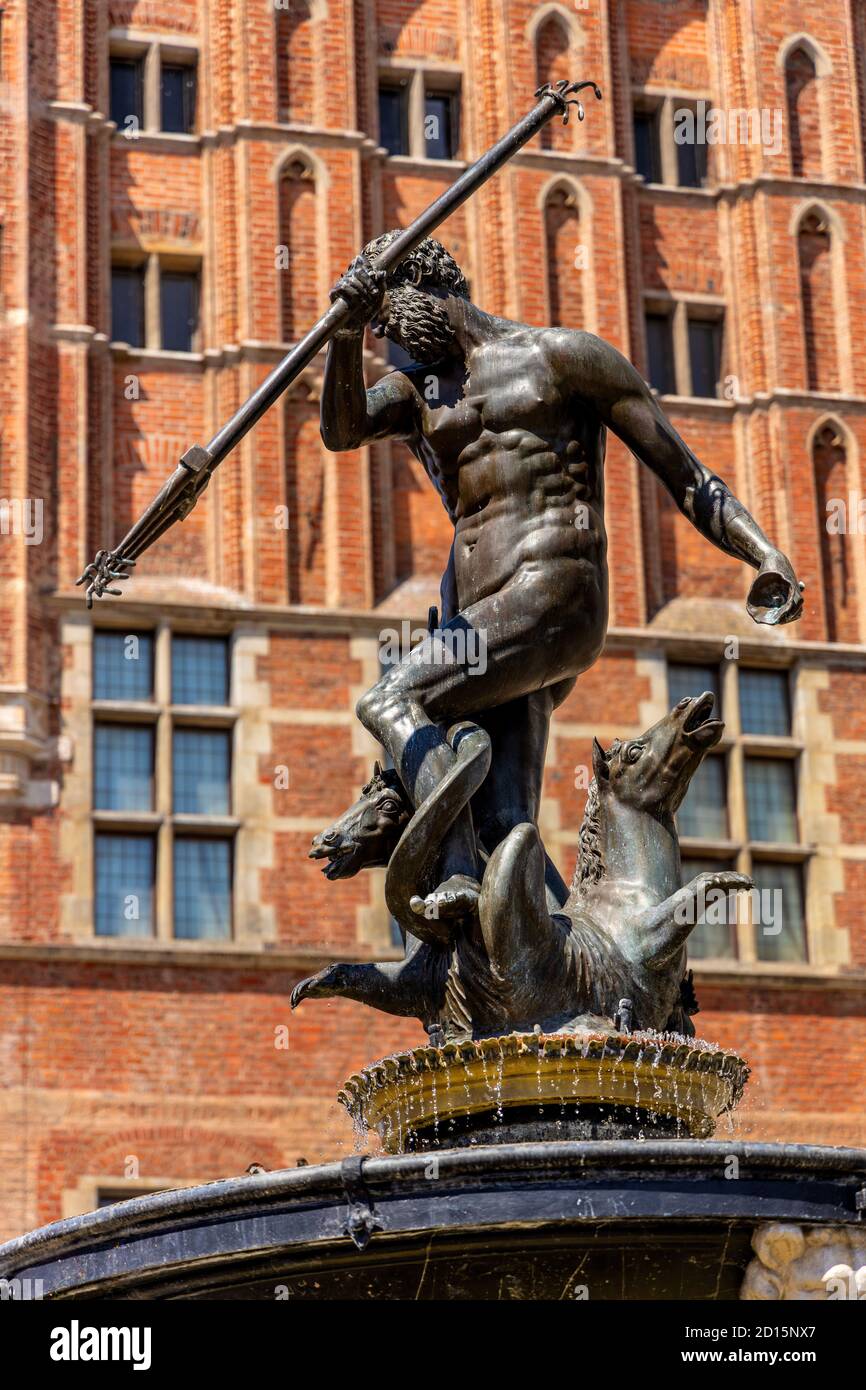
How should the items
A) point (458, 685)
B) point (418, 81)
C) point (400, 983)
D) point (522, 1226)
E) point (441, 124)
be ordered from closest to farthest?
point (522, 1226) → point (400, 983) → point (458, 685) → point (418, 81) → point (441, 124)

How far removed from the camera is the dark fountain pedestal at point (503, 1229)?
6.51 meters

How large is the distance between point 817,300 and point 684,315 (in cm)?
110

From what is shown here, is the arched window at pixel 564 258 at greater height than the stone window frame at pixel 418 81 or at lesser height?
lesser

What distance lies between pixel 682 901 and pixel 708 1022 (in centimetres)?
1301

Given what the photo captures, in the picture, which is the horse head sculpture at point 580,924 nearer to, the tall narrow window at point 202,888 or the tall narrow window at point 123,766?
the tall narrow window at point 202,888

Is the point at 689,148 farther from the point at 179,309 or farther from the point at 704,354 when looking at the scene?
the point at 179,309

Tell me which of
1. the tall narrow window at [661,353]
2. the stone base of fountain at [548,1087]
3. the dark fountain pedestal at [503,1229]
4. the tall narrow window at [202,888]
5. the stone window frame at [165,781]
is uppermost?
the tall narrow window at [661,353]

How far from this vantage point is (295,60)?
885 inches

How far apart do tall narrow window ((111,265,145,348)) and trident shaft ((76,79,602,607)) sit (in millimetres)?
14192

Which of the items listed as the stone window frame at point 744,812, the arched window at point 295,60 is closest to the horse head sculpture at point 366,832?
the stone window frame at point 744,812

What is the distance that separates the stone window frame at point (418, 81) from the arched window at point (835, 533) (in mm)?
3663

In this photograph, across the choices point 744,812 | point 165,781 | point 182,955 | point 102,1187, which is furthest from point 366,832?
point 744,812

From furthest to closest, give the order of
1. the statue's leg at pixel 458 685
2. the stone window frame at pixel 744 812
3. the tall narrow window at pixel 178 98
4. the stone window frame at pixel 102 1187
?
the tall narrow window at pixel 178 98 → the stone window frame at pixel 744 812 → the stone window frame at pixel 102 1187 → the statue's leg at pixel 458 685

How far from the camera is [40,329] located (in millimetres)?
21188
